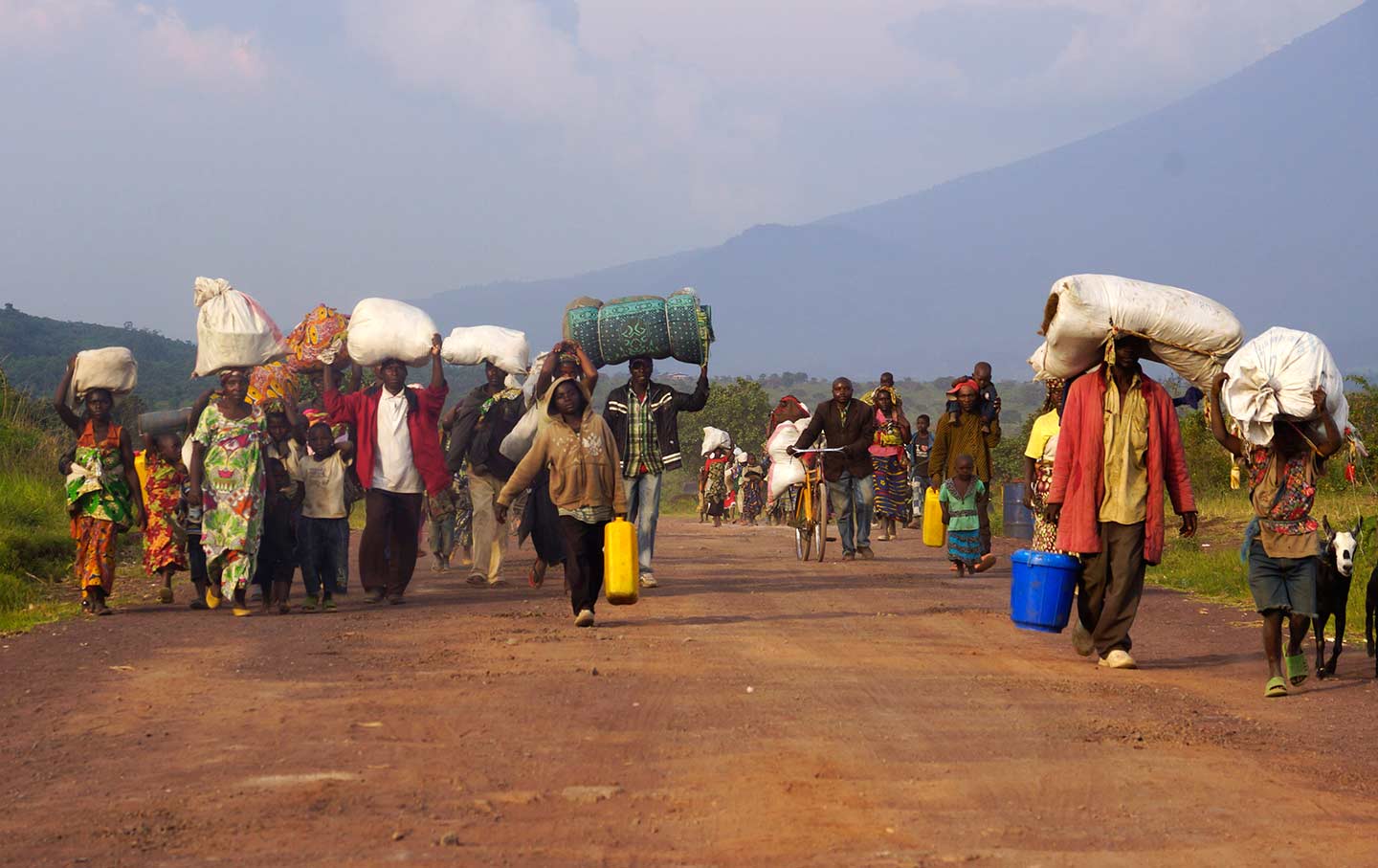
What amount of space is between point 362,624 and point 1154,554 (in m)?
5.65

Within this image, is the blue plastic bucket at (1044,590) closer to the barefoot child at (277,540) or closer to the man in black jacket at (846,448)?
the barefoot child at (277,540)

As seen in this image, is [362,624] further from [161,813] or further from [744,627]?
[161,813]

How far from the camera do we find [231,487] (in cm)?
1239

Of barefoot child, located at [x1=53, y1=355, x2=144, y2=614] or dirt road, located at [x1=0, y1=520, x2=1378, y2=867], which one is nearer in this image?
dirt road, located at [x1=0, y1=520, x2=1378, y2=867]

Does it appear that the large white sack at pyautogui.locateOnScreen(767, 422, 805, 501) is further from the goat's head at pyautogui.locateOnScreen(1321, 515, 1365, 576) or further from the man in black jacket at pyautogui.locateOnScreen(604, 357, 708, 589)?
the goat's head at pyautogui.locateOnScreen(1321, 515, 1365, 576)

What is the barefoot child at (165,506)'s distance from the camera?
42.6 ft

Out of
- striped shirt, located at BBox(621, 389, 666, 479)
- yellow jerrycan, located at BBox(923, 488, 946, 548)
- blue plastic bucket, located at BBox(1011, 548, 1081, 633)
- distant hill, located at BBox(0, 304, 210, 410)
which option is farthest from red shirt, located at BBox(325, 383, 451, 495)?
distant hill, located at BBox(0, 304, 210, 410)

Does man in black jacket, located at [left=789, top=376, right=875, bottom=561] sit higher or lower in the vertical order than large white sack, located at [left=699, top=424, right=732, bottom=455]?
lower

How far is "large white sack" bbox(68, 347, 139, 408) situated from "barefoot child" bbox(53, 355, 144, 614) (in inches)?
1.7

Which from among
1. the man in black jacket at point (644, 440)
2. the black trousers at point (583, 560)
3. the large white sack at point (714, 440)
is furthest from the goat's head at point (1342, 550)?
the large white sack at point (714, 440)

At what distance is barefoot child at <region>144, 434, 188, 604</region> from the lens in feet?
42.6

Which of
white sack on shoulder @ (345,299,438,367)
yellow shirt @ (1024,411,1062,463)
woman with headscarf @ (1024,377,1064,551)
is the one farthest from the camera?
white sack on shoulder @ (345,299,438,367)

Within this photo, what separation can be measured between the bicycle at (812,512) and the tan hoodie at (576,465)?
19.0ft

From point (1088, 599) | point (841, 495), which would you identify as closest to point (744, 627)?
point (1088, 599)
